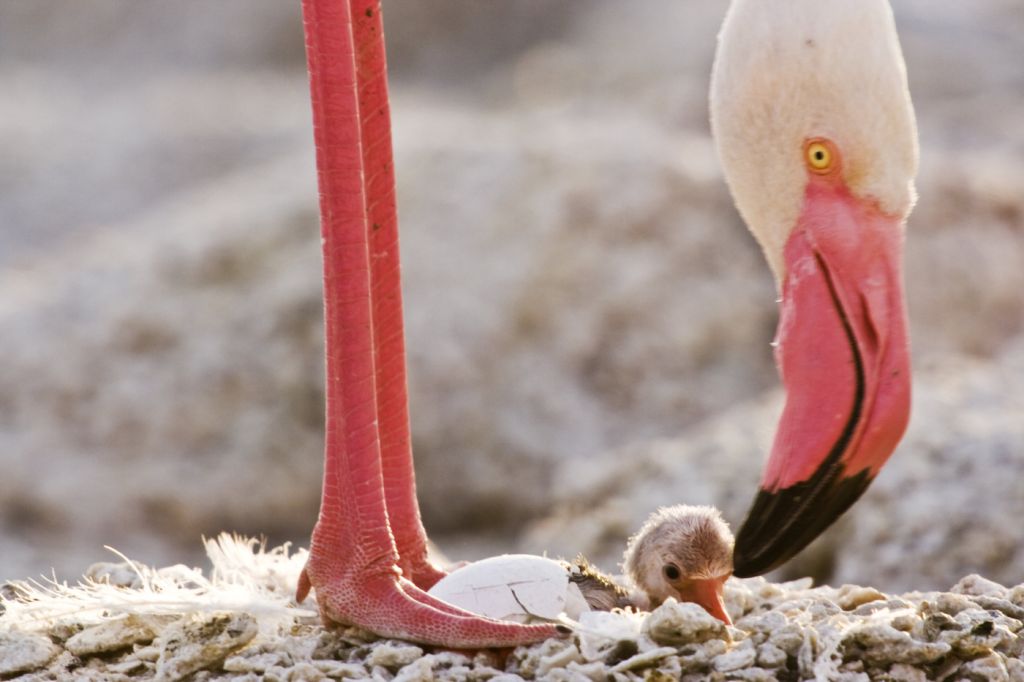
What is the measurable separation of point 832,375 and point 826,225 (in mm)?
216

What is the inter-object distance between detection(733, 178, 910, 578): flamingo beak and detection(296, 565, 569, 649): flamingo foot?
1.06 ft

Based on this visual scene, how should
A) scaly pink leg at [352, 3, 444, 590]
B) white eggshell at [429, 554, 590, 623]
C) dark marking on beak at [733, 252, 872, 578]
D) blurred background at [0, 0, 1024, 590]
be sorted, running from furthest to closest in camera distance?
blurred background at [0, 0, 1024, 590], scaly pink leg at [352, 3, 444, 590], white eggshell at [429, 554, 590, 623], dark marking on beak at [733, 252, 872, 578]

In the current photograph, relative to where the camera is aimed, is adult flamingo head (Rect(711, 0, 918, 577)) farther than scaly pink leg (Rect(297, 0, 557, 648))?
No

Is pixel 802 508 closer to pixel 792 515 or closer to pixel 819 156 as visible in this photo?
pixel 792 515

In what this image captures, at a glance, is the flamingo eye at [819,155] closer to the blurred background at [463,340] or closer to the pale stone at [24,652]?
the pale stone at [24,652]

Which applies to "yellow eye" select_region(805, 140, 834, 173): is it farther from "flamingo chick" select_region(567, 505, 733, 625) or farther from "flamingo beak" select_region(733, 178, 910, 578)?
"flamingo chick" select_region(567, 505, 733, 625)

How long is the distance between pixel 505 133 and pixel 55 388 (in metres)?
2.20

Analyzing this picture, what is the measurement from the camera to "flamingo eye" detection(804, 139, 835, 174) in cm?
198

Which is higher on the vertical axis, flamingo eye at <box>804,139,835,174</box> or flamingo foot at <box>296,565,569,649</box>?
flamingo eye at <box>804,139,835,174</box>

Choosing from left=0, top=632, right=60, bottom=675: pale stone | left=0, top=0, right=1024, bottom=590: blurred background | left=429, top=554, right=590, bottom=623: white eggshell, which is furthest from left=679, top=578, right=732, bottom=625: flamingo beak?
left=0, top=0, right=1024, bottom=590: blurred background

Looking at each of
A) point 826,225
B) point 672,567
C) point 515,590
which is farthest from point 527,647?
point 826,225

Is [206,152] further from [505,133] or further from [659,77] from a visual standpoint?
[505,133]

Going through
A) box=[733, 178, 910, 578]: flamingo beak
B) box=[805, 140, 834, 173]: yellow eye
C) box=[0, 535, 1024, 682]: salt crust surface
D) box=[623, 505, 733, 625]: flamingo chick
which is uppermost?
box=[805, 140, 834, 173]: yellow eye

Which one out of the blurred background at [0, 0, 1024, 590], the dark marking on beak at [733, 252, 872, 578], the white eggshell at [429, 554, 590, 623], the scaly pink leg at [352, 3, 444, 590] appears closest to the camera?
the dark marking on beak at [733, 252, 872, 578]
